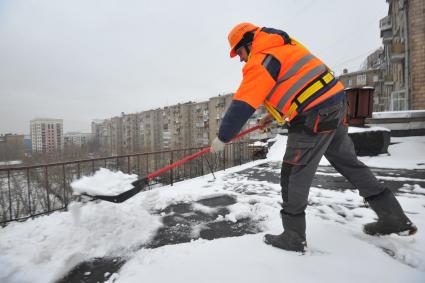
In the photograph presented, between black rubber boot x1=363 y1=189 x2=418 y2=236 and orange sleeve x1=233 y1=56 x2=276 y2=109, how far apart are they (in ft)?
4.30

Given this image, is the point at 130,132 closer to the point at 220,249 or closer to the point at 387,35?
the point at 387,35

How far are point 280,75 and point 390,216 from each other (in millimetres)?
1445

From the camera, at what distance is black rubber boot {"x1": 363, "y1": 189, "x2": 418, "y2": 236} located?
6.22ft

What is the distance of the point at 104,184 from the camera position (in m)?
2.50

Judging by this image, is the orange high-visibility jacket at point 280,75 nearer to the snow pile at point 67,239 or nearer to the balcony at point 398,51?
the snow pile at point 67,239

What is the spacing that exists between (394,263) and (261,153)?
6.18 meters

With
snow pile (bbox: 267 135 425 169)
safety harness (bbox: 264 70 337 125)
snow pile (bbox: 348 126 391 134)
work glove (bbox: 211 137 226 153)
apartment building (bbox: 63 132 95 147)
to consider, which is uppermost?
safety harness (bbox: 264 70 337 125)

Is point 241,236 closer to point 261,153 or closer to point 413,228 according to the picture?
point 413,228

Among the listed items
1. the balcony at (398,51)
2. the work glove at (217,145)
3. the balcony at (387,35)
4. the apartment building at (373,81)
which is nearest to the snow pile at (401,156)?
the work glove at (217,145)

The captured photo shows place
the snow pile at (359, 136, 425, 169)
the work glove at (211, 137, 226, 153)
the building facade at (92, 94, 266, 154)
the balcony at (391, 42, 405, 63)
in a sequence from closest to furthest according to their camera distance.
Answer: the work glove at (211, 137, 226, 153)
the snow pile at (359, 136, 425, 169)
the balcony at (391, 42, 405, 63)
the building facade at (92, 94, 266, 154)

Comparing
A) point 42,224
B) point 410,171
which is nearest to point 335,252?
point 42,224

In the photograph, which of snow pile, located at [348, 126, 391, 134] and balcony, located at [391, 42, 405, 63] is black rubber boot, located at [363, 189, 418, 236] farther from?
balcony, located at [391, 42, 405, 63]

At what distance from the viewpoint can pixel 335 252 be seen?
1821 millimetres

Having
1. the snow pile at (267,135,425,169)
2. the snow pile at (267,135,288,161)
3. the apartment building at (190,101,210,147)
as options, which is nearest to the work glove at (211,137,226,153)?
the snow pile at (267,135,425,169)
